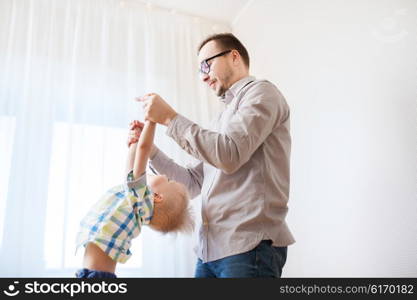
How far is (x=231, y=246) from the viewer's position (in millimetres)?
1165

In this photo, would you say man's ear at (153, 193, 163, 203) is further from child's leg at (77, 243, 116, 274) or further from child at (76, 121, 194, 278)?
child's leg at (77, 243, 116, 274)

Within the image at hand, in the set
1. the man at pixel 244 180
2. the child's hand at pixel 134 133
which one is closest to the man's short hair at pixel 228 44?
the man at pixel 244 180

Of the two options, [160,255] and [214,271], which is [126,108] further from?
[214,271]

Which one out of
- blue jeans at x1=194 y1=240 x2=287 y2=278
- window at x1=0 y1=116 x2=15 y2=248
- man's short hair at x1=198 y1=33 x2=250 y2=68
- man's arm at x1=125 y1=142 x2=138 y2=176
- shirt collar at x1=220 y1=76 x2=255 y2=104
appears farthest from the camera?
window at x1=0 y1=116 x2=15 y2=248

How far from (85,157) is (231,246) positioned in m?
1.41

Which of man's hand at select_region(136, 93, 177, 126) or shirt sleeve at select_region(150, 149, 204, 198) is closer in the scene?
man's hand at select_region(136, 93, 177, 126)

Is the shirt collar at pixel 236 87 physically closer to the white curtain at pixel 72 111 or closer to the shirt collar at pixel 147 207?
the shirt collar at pixel 147 207

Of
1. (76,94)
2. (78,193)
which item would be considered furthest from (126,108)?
(78,193)

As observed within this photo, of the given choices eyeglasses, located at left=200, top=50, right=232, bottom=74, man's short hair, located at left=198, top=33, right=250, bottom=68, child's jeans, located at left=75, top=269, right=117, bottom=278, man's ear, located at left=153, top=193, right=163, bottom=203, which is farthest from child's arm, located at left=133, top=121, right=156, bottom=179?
man's short hair, located at left=198, top=33, right=250, bottom=68

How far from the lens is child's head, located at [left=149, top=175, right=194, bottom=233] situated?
4.74 feet

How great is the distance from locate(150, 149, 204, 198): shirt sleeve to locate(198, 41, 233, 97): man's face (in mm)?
363

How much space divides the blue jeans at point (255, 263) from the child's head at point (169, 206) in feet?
1.15

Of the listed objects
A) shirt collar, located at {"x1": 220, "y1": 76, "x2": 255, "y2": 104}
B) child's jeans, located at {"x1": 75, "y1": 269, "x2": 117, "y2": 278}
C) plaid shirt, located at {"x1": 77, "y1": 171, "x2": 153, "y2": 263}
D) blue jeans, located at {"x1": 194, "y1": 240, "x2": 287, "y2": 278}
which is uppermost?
shirt collar, located at {"x1": 220, "y1": 76, "x2": 255, "y2": 104}

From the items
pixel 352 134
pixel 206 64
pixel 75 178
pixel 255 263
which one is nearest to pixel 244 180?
pixel 255 263
